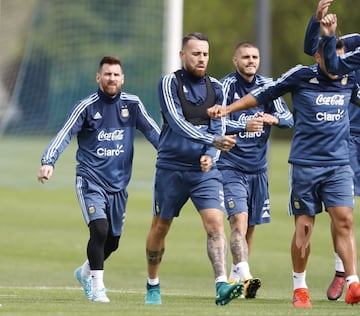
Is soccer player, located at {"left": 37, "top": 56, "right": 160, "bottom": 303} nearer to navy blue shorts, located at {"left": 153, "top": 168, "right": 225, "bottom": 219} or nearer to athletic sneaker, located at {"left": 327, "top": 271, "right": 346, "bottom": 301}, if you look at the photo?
navy blue shorts, located at {"left": 153, "top": 168, "right": 225, "bottom": 219}

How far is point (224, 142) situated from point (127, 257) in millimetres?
9618

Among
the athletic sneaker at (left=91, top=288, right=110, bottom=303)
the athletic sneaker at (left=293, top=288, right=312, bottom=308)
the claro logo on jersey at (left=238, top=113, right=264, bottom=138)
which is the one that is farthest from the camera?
the claro logo on jersey at (left=238, top=113, right=264, bottom=138)

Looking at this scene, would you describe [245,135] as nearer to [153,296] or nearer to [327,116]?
[327,116]

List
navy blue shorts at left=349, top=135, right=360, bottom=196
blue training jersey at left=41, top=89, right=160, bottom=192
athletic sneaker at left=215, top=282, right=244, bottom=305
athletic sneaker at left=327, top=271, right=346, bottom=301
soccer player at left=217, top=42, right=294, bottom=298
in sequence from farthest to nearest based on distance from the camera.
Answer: navy blue shorts at left=349, top=135, right=360, bottom=196
soccer player at left=217, top=42, right=294, bottom=298
athletic sneaker at left=327, top=271, right=346, bottom=301
blue training jersey at left=41, top=89, right=160, bottom=192
athletic sneaker at left=215, top=282, right=244, bottom=305

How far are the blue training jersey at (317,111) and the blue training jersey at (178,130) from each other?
0.49 metres

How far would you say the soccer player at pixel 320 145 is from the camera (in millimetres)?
11633

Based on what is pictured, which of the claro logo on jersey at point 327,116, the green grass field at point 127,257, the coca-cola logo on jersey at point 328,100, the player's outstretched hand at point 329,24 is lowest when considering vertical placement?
the green grass field at point 127,257

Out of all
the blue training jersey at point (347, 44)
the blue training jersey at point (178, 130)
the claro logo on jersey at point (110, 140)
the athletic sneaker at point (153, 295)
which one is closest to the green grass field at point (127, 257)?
the athletic sneaker at point (153, 295)

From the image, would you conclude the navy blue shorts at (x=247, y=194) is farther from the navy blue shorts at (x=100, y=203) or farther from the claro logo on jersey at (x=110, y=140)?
the claro logo on jersey at (x=110, y=140)

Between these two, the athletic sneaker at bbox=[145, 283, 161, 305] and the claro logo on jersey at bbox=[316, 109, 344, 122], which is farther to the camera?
the athletic sneaker at bbox=[145, 283, 161, 305]

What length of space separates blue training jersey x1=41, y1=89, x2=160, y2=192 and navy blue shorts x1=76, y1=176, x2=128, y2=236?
68 millimetres

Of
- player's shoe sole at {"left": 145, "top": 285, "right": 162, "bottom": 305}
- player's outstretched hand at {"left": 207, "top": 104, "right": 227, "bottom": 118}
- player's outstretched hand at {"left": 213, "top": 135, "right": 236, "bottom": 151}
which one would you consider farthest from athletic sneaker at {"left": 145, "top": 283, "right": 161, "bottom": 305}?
player's outstretched hand at {"left": 207, "top": 104, "right": 227, "bottom": 118}

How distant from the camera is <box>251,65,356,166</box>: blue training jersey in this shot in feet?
38.2

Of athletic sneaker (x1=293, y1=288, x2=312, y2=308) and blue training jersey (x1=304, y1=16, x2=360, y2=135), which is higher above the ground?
blue training jersey (x1=304, y1=16, x2=360, y2=135)
